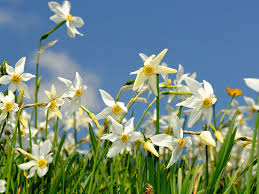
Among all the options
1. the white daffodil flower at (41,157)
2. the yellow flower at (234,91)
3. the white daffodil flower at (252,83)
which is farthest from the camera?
the yellow flower at (234,91)

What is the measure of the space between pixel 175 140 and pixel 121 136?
320mm

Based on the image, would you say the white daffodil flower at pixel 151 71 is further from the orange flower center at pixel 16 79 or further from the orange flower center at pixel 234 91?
the orange flower center at pixel 16 79

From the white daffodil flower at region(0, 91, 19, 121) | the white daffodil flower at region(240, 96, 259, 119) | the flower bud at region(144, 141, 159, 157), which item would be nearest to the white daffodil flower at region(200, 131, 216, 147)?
the flower bud at region(144, 141, 159, 157)

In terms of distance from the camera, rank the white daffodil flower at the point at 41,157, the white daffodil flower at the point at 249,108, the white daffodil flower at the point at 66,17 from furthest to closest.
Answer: the white daffodil flower at the point at 249,108 → the white daffodil flower at the point at 66,17 → the white daffodil flower at the point at 41,157

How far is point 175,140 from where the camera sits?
182 cm

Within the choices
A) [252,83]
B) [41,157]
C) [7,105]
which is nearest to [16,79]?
[7,105]

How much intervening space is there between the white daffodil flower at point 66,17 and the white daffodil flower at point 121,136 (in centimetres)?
124

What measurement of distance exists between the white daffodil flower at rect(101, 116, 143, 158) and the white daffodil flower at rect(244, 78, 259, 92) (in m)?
0.86

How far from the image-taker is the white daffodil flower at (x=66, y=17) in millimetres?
2844

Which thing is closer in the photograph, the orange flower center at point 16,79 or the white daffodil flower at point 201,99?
the white daffodil flower at point 201,99

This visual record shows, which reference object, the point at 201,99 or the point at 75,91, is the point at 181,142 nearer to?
the point at 201,99

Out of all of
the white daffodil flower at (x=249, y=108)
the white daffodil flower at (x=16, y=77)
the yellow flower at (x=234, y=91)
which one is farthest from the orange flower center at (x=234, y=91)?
the white daffodil flower at (x=249, y=108)

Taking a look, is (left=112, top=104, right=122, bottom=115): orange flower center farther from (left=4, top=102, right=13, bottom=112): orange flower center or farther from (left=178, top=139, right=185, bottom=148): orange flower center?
(left=4, top=102, right=13, bottom=112): orange flower center

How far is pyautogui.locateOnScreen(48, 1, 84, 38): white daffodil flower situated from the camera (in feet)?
9.33
